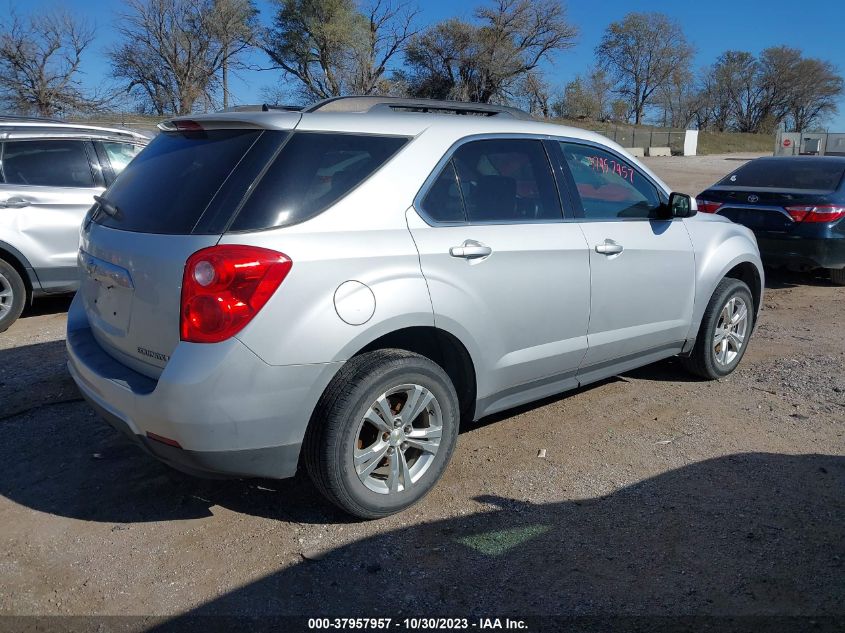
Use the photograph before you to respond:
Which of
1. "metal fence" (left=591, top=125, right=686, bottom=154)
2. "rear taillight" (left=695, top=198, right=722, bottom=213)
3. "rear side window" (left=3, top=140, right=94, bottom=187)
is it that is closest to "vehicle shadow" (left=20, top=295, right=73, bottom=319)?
"rear side window" (left=3, top=140, right=94, bottom=187)

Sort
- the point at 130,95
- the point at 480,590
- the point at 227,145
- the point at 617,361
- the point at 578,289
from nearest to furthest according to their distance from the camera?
the point at 480,590 < the point at 227,145 < the point at 578,289 < the point at 617,361 < the point at 130,95

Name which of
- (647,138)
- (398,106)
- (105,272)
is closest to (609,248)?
(398,106)

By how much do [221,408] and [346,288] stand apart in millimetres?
680

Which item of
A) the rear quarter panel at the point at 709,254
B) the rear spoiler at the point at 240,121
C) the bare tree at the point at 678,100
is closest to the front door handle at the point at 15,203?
the rear spoiler at the point at 240,121

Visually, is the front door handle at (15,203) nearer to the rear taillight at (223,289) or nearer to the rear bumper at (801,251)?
the rear taillight at (223,289)

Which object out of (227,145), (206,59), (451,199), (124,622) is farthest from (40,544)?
(206,59)

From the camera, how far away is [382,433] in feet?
10.9

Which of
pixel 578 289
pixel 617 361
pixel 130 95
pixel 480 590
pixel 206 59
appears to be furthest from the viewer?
pixel 206 59

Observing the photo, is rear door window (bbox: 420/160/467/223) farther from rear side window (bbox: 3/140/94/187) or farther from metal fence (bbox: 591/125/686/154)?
metal fence (bbox: 591/125/686/154)

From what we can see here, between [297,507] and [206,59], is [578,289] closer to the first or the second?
[297,507]

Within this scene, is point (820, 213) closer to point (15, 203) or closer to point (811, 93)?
point (15, 203)

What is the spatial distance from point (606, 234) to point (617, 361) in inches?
30.9

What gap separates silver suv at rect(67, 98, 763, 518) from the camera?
9.50 ft

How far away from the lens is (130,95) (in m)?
23.5
